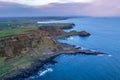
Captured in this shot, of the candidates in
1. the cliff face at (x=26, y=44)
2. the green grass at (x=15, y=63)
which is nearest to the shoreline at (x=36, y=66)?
the green grass at (x=15, y=63)

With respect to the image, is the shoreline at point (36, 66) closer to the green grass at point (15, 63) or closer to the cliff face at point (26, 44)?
the green grass at point (15, 63)

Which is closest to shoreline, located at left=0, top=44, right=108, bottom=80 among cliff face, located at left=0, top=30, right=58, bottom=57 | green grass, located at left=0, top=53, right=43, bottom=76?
green grass, located at left=0, top=53, right=43, bottom=76

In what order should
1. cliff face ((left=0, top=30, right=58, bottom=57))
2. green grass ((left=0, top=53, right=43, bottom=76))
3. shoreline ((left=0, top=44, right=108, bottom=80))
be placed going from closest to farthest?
shoreline ((left=0, top=44, right=108, bottom=80))
green grass ((left=0, top=53, right=43, bottom=76))
cliff face ((left=0, top=30, right=58, bottom=57))

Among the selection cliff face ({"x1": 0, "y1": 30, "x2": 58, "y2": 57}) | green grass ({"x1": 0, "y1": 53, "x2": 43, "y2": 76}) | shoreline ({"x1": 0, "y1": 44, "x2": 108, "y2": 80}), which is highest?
cliff face ({"x1": 0, "y1": 30, "x2": 58, "y2": 57})

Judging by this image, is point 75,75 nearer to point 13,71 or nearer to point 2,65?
point 13,71

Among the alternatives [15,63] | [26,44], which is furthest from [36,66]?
[26,44]

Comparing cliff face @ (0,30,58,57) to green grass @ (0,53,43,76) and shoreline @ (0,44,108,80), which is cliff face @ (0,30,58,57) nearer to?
green grass @ (0,53,43,76)

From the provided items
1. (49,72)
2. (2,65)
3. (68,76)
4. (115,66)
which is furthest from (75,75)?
(2,65)

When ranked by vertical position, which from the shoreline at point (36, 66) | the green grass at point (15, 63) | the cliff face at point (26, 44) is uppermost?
the cliff face at point (26, 44)

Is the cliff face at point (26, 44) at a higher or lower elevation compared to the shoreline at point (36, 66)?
higher
